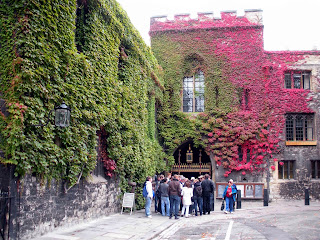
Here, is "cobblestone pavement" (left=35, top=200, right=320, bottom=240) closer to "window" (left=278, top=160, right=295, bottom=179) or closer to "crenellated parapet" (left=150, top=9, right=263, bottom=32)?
"window" (left=278, top=160, right=295, bottom=179)

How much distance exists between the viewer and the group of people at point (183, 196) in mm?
13391

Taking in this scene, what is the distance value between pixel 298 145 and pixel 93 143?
1504 centimetres

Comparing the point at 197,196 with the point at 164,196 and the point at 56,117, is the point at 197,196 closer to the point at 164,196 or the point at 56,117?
the point at 164,196

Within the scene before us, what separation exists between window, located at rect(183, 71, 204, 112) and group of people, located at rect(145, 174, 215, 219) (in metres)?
8.87

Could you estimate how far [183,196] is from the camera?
1385cm

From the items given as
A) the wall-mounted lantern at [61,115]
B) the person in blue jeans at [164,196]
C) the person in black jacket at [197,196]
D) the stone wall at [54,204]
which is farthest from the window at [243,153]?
the wall-mounted lantern at [61,115]

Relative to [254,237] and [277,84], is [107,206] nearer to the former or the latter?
[254,237]

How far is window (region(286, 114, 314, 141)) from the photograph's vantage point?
22125mm

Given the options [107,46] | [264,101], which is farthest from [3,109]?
[264,101]

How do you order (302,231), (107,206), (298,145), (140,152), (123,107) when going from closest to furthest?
(302,231)
(107,206)
(123,107)
(140,152)
(298,145)

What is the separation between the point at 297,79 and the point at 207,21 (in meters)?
6.96

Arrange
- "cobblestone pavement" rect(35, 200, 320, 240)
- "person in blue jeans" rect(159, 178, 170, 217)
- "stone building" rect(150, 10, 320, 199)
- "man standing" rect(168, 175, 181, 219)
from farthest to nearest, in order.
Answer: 1. "stone building" rect(150, 10, 320, 199)
2. "person in blue jeans" rect(159, 178, 170, 217)
3. "man standing" rect(168, 175, 181, 219)
4. "cobblestone pavement" rect(35, 200, 320, 240)

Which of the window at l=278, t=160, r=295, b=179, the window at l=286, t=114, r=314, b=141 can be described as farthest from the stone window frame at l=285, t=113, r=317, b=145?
the window at l=278, t=160, r=295, b=179

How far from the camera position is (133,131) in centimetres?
1496
